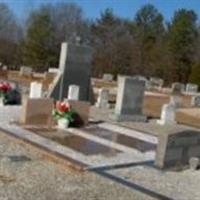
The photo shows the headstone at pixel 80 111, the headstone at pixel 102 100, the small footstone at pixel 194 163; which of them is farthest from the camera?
the headstone at pixel 102 100

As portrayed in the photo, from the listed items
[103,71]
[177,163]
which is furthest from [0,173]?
[103,71]

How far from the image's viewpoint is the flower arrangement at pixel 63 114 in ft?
39.2

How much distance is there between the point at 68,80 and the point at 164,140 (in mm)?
8130

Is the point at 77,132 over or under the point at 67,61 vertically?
under

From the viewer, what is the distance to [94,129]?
1233 centimetres

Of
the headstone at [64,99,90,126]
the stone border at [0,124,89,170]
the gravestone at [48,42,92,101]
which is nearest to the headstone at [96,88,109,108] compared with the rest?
the gravestone at [48,42,92,101]

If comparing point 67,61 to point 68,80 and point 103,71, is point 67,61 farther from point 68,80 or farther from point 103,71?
point 103,71

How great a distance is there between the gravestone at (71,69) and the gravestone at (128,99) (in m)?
2.12

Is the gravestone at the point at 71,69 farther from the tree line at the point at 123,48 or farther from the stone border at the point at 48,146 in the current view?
the tree line at the point at 123,48

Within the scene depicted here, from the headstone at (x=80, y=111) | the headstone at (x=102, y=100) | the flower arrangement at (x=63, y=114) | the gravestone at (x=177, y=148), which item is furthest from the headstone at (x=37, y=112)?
the headstone at (x=102, y=100)

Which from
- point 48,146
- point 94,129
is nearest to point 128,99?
point 94,129

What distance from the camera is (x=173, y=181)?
7859 mm

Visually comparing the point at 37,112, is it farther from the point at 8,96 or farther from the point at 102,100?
the point at 102,100

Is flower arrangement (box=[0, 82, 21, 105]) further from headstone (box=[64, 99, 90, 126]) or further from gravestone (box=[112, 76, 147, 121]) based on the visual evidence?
headstone (box=[64, 99, 90, 126])
